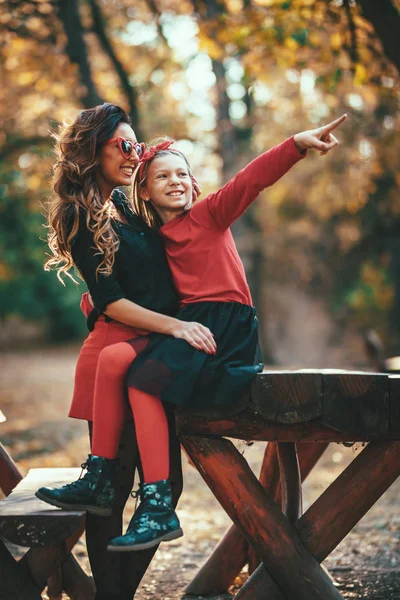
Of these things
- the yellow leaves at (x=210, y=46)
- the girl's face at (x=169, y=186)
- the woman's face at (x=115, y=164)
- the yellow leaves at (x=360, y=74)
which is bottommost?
the girl's face at (x=169, y=186)

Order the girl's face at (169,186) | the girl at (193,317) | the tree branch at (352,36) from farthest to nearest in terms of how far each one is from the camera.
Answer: the tree branch at (352,36) < the girl's face at (169,186) < the girl at (193,317)

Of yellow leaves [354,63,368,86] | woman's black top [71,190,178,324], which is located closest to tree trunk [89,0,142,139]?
yellow leaves [354,63,368,86]

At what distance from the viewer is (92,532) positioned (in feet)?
12.2

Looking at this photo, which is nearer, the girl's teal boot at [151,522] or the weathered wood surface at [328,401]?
the girl's teal boot at [151,522]

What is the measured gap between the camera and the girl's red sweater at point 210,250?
11.3 ft

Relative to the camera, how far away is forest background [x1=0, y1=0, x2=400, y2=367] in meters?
7.50

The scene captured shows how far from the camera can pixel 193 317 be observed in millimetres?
3518

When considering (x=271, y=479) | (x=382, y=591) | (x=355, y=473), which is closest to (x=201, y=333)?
(x=355, y=473)

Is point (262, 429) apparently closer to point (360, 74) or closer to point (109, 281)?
point (109, 281)

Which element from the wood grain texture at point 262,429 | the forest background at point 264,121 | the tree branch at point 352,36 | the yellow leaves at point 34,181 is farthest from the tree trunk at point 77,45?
the wood grain texture at point 262,429

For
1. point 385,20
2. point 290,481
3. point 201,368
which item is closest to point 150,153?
point 201,368

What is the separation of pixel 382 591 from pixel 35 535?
2014 mm

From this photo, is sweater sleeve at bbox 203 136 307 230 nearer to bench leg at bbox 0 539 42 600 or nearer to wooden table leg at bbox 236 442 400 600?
wooden table leg at bbox 236 442 400 600

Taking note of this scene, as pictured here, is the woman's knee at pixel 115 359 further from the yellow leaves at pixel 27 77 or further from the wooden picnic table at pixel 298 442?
the yellow leaves at pixel 27 77
